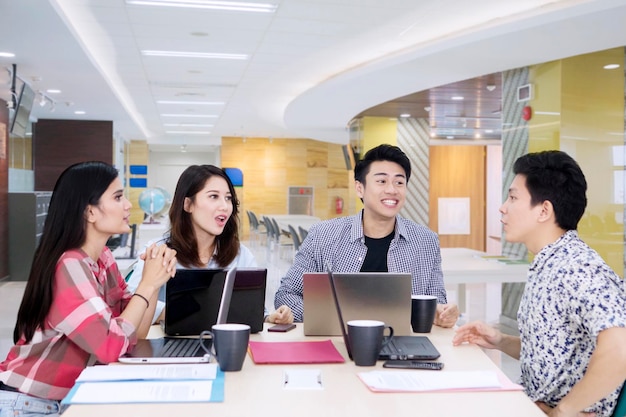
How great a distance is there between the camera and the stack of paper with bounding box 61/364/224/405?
1.52 metres

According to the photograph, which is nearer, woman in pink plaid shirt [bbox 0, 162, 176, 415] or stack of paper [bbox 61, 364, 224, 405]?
stack of paper [bbox 61, 364, 224, 405]

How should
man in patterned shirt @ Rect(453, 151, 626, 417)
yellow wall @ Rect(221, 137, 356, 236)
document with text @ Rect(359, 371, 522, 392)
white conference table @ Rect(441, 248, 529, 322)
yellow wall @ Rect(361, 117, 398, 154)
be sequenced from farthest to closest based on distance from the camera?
1. yellow wall @ Rect(221, 137, 356, 236)
2. yellow wall @ Rect(361, 117, 398, 154)
3. white conference table @ Rect(441, 248, 529, 322)
4. man in patterned shirt @ Rect(453, 151, 626, 417)
5. document with text @ Rect(359, 371, 522, 392)

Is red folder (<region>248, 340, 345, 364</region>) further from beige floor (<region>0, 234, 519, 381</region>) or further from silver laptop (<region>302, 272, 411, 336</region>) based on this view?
beige floor (<region>0, 234, 519, 381</region>)

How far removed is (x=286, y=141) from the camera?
20.2 metres

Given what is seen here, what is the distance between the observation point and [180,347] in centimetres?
197

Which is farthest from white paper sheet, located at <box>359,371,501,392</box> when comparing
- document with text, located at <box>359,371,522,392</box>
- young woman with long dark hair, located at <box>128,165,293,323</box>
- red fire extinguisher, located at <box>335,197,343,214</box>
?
red fire extinguisher, located at <box>335,197,343,214</box>

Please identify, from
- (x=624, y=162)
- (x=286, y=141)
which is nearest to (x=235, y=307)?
(x=624, y=162)

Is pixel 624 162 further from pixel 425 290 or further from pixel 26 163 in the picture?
pixel 26 163

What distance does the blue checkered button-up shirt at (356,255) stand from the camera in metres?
2.80

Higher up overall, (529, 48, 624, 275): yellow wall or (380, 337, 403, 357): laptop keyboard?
(529, 48, 624, 275): yellow wall

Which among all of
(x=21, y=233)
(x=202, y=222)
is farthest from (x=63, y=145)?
(x=202, y=222)

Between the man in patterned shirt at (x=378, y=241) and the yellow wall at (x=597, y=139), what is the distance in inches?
150

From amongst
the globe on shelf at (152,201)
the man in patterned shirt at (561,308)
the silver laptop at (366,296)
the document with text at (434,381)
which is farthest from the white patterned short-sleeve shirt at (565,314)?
the globe on shelf at (152,201)

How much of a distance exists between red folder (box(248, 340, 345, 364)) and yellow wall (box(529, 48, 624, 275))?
15.7 ft
